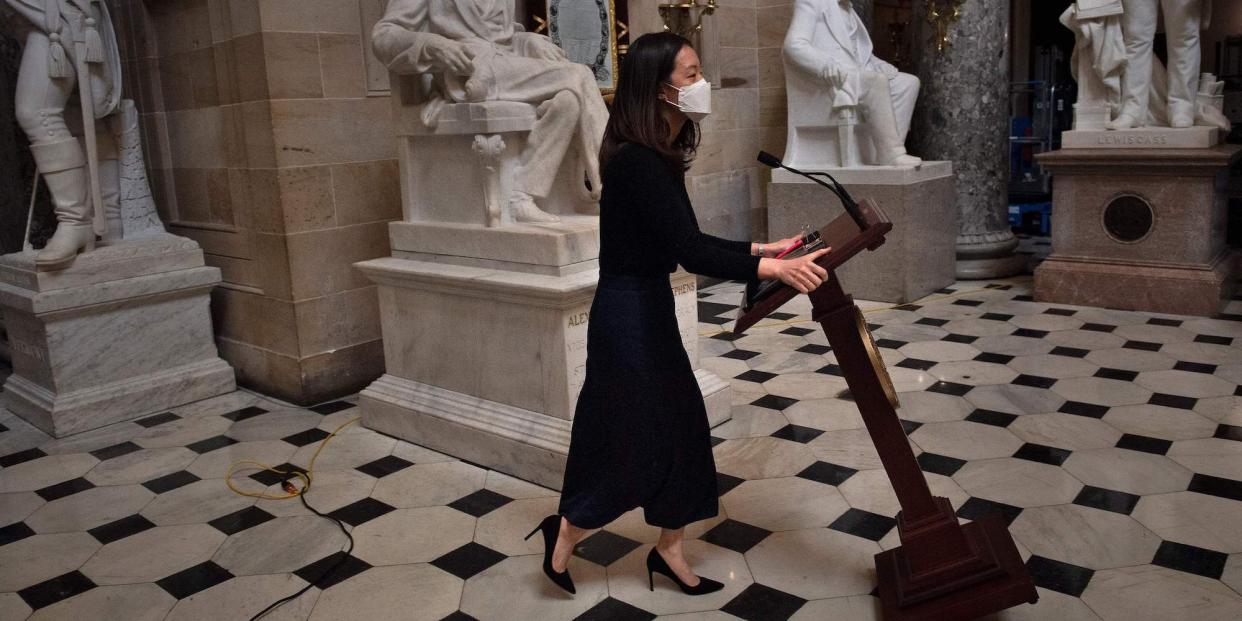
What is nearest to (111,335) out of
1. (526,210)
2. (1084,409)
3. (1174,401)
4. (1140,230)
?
(526,210)

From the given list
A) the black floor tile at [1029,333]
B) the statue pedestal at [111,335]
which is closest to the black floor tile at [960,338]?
the black floor tile at [1029,333]

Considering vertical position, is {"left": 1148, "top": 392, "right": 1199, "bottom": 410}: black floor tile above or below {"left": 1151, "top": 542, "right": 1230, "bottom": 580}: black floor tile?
above

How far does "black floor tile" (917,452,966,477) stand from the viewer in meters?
3.49

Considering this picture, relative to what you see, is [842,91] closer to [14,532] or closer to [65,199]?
[65,199]

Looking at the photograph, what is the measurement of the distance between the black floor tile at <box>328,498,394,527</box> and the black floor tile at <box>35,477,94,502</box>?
114cm

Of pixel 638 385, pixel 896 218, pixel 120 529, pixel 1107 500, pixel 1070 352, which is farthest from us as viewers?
pixel 896 218

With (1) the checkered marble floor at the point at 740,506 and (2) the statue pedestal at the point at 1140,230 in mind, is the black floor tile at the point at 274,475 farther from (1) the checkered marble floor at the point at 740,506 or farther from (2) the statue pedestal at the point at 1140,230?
(2) the statue pedestal at the point at 1140,230

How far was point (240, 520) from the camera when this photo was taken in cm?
339

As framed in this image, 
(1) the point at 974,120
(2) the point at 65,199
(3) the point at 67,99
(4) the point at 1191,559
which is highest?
(3) the point at 67,99

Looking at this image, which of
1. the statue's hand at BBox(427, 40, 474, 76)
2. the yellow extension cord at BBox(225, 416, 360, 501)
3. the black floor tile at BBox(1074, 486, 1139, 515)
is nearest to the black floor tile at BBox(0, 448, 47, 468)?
the yellow extension cord at BBox(225, 416, 360, 501)

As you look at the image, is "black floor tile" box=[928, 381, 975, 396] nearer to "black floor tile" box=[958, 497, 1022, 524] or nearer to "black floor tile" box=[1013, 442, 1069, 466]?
"black floor tile" box=[1013, 442, 1069, 466]

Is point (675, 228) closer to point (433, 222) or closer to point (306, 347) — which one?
point (433, 222)

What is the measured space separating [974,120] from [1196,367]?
280 cm

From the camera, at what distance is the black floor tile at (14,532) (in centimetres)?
334
